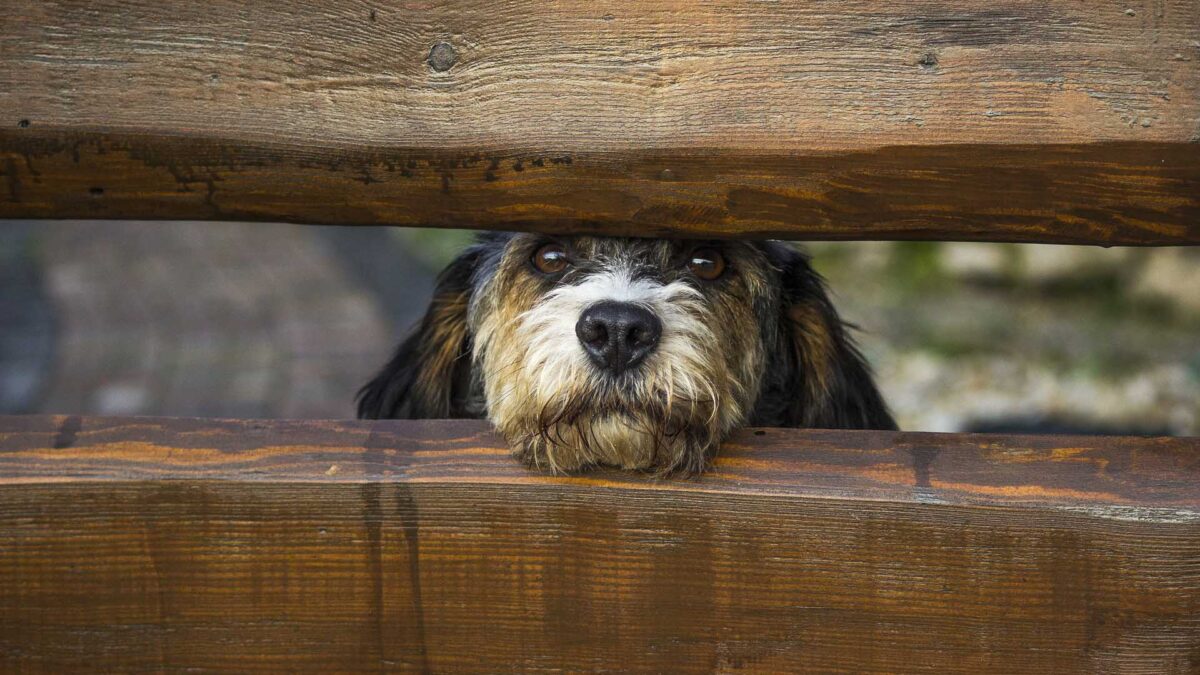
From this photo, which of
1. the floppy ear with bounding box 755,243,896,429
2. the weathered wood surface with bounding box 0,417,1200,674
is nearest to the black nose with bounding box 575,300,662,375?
the weathered wood surface with bounding box 0,417,1200,674

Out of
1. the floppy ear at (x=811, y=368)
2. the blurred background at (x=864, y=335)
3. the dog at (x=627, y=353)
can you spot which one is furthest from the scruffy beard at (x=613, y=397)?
the blurred background at (x=864, y=335)

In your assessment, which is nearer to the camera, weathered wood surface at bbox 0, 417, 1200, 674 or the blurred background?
weathered wood surface at bbox 0, 417, 1200, 674

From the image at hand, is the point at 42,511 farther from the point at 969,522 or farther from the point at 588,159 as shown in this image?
the point at 969,522

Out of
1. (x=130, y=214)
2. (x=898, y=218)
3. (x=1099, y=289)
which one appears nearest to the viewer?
(x=898, y=218)

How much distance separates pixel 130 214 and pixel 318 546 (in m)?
0.70

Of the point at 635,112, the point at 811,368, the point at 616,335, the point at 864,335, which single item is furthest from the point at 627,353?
the point at 864,335

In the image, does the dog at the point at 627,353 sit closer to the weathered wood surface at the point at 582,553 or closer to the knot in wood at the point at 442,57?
the weathered wood surface at the point at 582,553

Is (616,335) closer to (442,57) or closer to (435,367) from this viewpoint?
(442,57)

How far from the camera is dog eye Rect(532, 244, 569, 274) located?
2941 mm

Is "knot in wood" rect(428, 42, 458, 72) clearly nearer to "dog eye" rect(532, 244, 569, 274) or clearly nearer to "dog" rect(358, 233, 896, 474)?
"dog" rect(358, 233, 896, 474)

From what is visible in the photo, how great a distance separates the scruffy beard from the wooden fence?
0.25ft

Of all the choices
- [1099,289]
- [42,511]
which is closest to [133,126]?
[42,511]

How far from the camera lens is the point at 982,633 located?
2.11m

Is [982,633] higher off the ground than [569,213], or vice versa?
[569,213]
